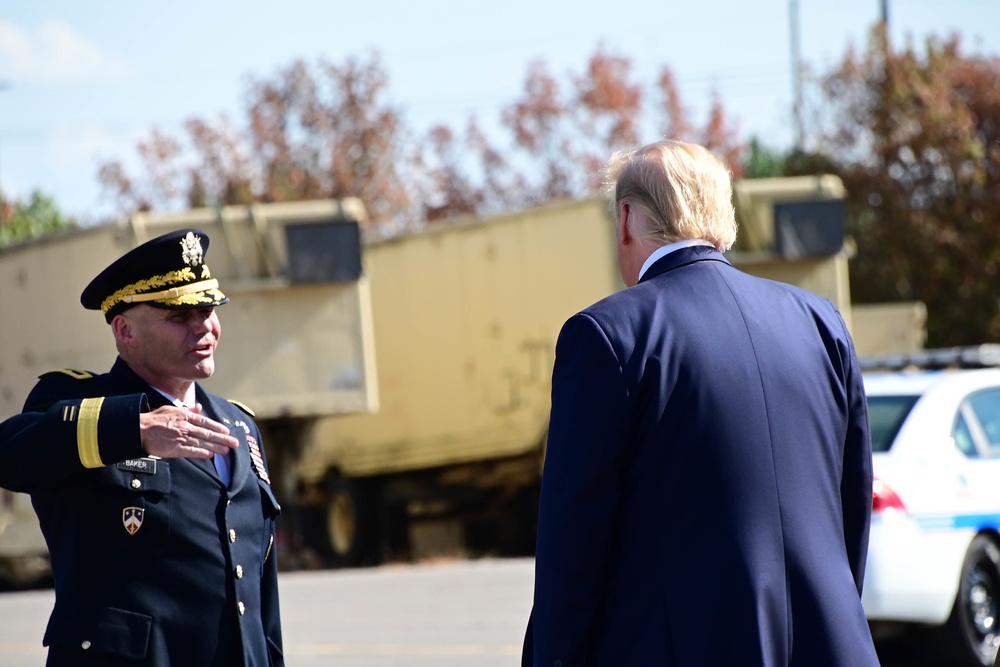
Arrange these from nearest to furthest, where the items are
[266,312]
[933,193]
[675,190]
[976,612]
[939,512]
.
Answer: [675,190] < [939,512] < [976,612] < [266,312] < [933,193]

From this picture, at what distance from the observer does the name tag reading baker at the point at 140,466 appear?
10.9 feet

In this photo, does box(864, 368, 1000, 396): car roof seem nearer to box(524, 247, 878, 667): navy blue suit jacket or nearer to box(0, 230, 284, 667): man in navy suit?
box(0, 230, 284, 667): man in navy suit

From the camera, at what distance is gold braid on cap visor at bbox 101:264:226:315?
348 centimetres

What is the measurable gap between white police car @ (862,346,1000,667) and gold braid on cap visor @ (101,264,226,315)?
476 centimetres

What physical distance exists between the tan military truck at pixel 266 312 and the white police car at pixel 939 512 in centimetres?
609

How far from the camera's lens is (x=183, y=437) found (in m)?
3.14

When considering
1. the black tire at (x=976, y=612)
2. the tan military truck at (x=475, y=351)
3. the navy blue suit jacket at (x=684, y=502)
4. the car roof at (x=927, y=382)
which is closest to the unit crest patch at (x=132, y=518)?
the navy blue suit jacket at (x=684, y=502)

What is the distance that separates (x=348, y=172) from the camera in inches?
1146

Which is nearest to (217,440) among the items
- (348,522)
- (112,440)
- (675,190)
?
(112,440)

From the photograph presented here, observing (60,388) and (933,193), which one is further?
(933,193)

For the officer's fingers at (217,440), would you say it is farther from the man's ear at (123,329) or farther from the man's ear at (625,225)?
the man's ear at (625,225)

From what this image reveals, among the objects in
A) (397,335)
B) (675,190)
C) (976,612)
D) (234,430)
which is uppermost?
(675,190)

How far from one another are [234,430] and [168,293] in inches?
16.2

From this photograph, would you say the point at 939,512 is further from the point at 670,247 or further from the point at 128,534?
the point at 128,534
